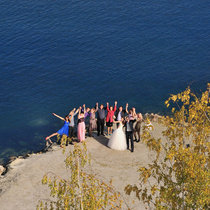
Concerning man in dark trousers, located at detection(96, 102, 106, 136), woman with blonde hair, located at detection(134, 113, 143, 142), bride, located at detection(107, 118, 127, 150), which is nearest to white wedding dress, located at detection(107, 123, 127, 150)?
bride, located at detection(107, 118, 127, 150)

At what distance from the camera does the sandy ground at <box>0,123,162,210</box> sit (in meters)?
21.8

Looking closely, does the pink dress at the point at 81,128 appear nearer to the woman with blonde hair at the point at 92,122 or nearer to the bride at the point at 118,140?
the woman with blonde hair at the point at 92,122

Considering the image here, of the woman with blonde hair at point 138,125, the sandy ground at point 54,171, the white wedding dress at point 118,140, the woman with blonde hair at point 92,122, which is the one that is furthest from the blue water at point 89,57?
the woman with blonde hair at point 138,125

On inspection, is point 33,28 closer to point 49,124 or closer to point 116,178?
point 49,124

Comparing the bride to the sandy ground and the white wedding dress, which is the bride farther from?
the sandy ground

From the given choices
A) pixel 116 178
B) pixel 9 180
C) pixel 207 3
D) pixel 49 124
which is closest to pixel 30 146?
pixel 49 124

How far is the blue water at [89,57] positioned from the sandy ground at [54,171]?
A: 283 inches

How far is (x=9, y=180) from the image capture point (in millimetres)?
23656

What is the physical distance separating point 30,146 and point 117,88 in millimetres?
12240

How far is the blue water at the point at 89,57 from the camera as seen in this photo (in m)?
38.8

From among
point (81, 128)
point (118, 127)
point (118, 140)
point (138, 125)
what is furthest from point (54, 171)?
point (138, 125)

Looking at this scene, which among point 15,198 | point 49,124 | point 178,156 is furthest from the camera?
point 49,124

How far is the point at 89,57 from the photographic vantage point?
47062mm

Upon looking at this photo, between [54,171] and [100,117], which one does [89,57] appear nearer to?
[100,117]
